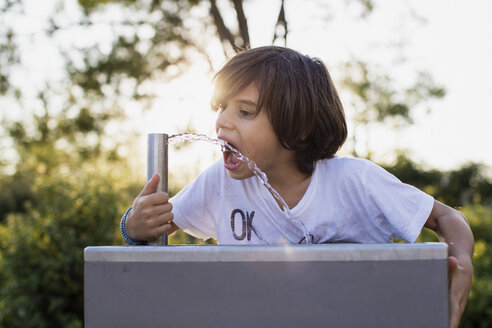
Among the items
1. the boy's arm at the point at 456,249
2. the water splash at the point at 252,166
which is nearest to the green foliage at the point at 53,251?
the water splash at the point at 252,166

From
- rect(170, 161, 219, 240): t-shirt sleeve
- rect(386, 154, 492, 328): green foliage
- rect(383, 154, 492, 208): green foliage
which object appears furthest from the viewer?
rect(383, 154, 492, 208): green foliage

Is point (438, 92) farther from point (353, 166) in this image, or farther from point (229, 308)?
point (229, 308)

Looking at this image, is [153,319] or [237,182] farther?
[237,182]

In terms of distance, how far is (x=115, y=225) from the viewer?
3.67 m

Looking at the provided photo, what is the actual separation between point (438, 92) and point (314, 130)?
801cm

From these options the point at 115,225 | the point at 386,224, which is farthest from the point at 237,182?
the point at 115,225

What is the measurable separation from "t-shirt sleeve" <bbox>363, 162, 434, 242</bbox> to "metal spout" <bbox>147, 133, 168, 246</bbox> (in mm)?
631

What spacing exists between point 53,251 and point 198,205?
202 cm

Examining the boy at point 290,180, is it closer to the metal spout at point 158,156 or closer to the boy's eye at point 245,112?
the boy's eye at point 245,112

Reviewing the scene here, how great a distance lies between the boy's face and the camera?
5.53 feet

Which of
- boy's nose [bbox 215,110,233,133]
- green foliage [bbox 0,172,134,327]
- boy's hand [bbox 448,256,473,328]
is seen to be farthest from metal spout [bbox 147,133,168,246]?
green foliage [bbox 0,172,134,327]

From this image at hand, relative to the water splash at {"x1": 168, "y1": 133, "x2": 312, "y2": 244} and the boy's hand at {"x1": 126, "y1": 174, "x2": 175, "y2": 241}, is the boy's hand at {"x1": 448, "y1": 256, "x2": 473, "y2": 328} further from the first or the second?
the boy's hand at {"x1": 126, "y1": 174, "x2": 175, "y2": 241}

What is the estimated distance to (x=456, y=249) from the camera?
1.43m

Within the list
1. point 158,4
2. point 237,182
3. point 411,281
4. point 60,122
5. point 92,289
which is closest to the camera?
point 411,281
